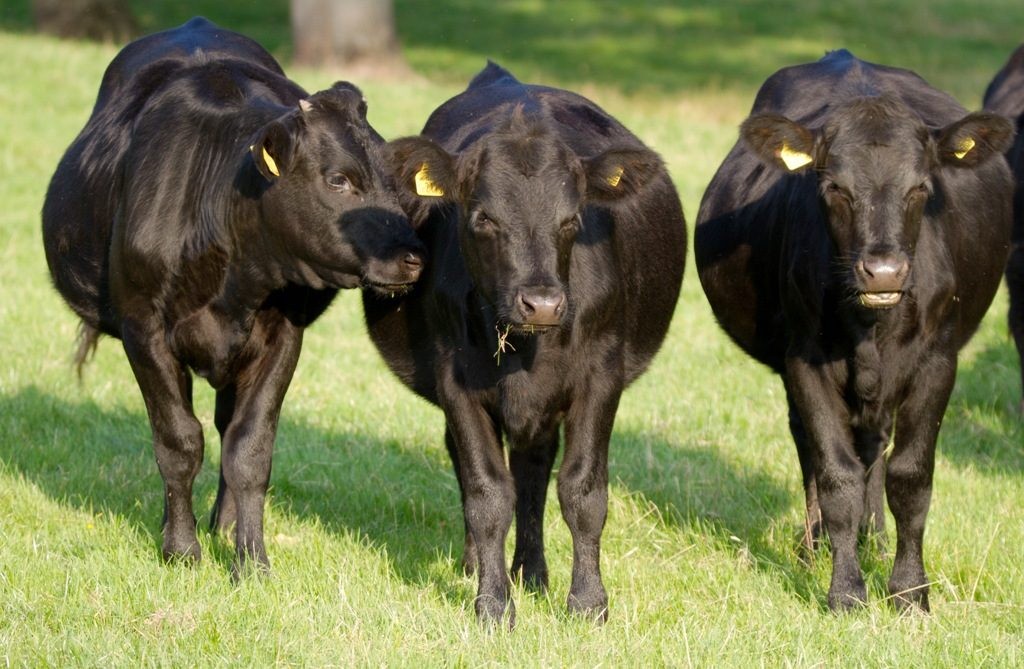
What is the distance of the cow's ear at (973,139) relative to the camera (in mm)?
5820

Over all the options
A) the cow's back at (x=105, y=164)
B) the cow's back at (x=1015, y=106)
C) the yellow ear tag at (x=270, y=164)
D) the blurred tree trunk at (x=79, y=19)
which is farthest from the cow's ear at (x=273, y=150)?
the blurred tree trunk at (x=79, y=19)

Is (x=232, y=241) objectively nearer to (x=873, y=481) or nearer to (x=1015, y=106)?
(x=873, y=481)

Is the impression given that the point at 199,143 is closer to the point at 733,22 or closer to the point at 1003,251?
the point at 1003,251

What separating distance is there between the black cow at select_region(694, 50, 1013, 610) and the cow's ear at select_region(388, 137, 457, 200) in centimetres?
114

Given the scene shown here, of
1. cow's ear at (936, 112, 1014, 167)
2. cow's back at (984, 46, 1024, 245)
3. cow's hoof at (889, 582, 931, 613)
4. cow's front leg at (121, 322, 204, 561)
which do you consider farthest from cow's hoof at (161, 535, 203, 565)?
cow's back at (984, 46, 1024, 245)

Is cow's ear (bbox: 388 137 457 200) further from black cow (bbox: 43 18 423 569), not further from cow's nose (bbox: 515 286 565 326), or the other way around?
cow's nose (bbox: 515 286 565 326)

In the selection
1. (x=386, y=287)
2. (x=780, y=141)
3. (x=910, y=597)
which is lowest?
(x=910, y=597)

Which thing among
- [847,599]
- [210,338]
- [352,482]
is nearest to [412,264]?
[210,338]

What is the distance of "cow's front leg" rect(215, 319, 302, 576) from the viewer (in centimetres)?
639

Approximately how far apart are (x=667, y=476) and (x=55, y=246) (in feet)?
10.4

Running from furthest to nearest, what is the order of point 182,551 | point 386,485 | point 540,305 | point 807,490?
point 386,485 → point 807,490 → point 182,551 → point 540,305

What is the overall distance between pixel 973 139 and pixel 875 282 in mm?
904

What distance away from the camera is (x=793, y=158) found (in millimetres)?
5992

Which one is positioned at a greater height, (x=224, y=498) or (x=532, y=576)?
(x=532, y=576)
